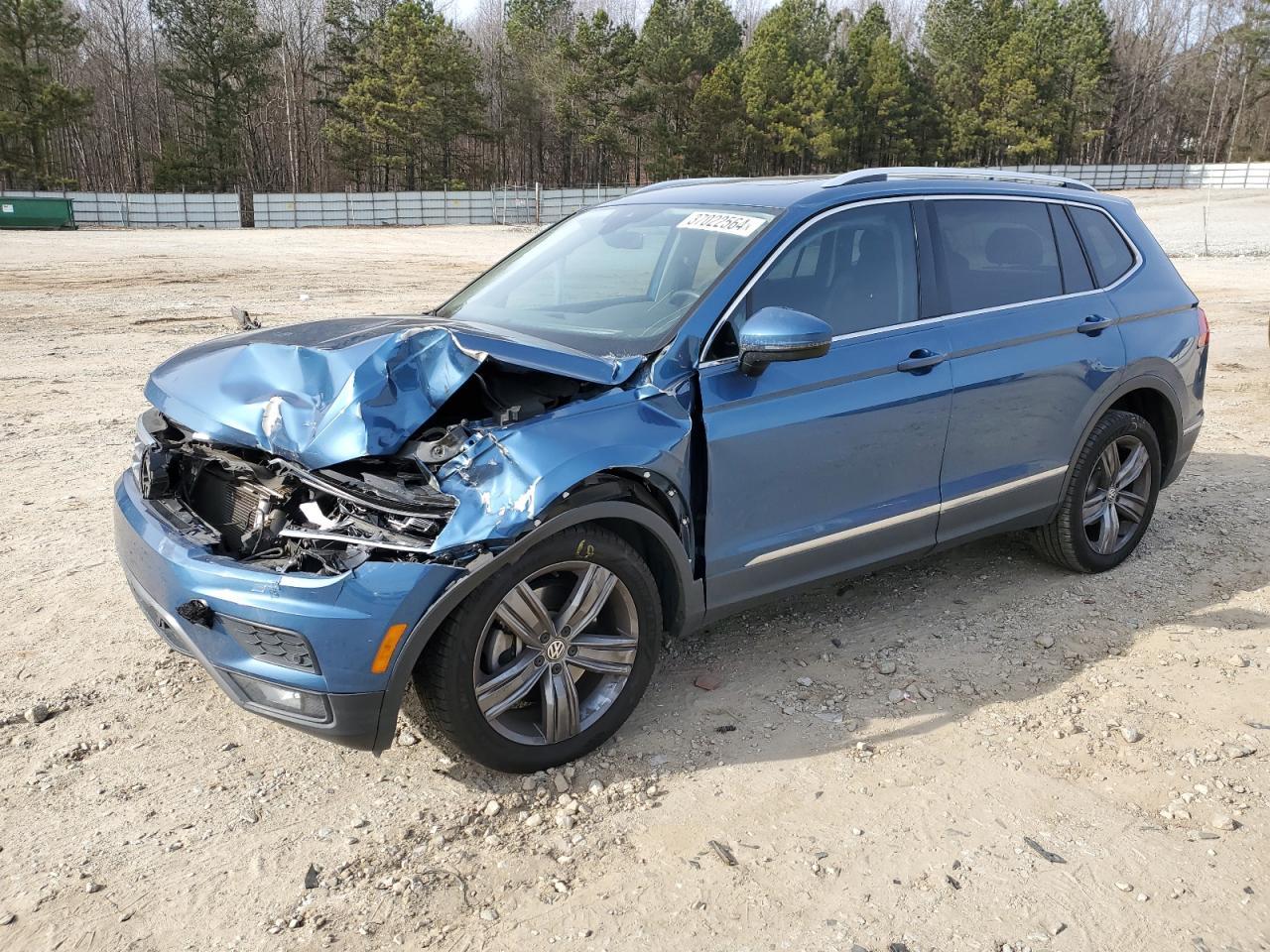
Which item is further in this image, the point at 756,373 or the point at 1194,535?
the point at 1194,535

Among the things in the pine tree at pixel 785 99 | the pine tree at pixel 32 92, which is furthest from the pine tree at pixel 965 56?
the pine tree at pixel 32 92

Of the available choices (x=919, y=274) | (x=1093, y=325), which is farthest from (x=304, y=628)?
(x=1093, y=325)

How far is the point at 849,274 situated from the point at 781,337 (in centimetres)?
78

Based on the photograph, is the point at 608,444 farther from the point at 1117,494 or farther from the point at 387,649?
the point at 1117,494

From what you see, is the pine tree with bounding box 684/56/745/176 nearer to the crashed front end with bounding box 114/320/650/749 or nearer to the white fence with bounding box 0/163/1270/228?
the white fence with bounding box 0/163/1270/228

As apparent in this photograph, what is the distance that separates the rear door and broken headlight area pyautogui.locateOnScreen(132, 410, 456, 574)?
89.6 inches

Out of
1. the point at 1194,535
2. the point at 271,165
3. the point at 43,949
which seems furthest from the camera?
the point at 271,165

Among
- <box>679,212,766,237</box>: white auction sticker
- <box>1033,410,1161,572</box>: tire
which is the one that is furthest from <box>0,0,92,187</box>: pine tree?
<box>1033,410,1161,572</box>: tire

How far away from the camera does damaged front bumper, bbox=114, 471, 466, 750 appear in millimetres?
2828

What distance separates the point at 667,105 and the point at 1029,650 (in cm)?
6547

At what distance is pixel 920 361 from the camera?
400 centimetres

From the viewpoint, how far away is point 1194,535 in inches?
223

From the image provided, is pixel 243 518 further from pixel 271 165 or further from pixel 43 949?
pixel 271 165

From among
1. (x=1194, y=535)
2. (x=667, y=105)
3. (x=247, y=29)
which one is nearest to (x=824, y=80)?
(x=667, y=105)
